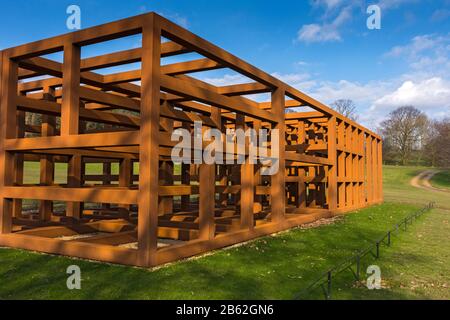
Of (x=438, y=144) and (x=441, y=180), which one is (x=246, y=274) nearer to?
(x=441, y=180)

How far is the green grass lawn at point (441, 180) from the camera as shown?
47.8 metres

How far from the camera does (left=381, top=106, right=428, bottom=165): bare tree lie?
64.6 meters

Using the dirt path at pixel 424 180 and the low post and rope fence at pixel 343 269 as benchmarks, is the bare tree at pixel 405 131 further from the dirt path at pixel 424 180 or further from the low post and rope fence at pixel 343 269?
the low post and rope fence at pixel 343 269

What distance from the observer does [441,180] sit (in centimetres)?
5109

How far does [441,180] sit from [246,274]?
52.1m

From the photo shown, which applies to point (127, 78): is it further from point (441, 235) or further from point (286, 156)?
point (441, 235)

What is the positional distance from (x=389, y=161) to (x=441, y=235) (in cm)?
6191

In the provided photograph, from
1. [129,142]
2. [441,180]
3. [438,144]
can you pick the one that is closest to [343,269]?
[129,142]

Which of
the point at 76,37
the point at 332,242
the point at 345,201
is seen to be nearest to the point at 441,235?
the point at 332,242

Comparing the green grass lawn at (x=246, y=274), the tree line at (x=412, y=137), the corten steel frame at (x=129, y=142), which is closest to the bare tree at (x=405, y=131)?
the tree line at (x=412, y=137)

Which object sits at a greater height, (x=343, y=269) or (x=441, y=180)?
(x=441, y=180)

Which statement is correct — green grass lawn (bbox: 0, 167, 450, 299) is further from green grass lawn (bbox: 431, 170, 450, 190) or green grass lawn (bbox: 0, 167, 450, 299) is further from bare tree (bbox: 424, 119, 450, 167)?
bare tree (bbox: 424, 119, 450, 167)

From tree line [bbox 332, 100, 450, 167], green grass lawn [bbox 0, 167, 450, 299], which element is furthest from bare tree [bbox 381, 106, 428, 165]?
green grass lawn [bbox 0, 167, 450, 299]

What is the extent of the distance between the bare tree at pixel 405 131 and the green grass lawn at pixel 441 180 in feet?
35.0
